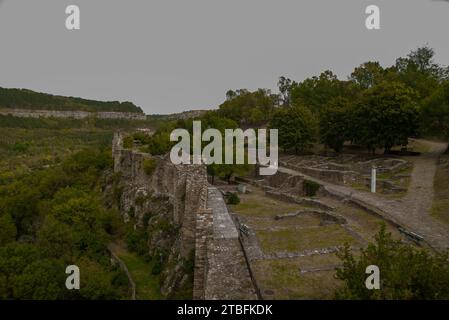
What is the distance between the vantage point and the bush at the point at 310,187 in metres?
26.4

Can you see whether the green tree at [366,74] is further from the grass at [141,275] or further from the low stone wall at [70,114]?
the low stone wall at [70,114]

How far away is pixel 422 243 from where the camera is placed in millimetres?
13688

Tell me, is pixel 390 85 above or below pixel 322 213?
above

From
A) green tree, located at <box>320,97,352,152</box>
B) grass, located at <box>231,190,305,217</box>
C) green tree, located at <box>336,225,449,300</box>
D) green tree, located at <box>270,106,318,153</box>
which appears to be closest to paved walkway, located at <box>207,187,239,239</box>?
grass, located at <box>231,190,305,217</box>

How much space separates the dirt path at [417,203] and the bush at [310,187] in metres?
0.87

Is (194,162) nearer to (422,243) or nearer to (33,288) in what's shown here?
(33,288)

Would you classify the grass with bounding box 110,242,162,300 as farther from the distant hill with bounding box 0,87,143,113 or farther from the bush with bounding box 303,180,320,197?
the distant hill with bounding box 0,87,143,113

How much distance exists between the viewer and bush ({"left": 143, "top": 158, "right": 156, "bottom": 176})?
25375mm

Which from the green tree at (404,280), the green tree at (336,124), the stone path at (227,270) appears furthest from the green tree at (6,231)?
the green tree at (336,124)

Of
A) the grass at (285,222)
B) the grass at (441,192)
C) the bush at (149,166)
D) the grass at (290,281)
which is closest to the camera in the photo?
the grass at (290,281)
